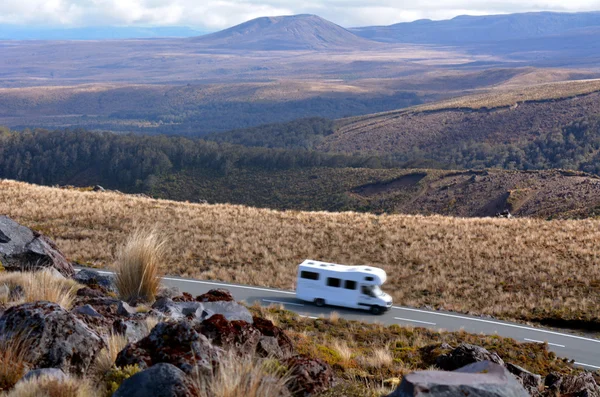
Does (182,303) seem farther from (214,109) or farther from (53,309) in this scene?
(214,109)

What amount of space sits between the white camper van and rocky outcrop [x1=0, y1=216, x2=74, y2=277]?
19.9ft

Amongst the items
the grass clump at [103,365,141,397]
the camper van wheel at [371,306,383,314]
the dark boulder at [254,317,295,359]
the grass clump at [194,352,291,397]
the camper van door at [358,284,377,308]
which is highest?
the grass clump at [194,352,291,397]

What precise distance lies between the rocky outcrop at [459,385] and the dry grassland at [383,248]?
12843 millimetres

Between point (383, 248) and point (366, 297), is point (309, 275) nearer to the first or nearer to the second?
point (366, 297)

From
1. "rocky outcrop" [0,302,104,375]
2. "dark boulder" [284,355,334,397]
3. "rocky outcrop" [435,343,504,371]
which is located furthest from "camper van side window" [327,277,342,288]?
"rocky outcrop" [0,302,104,375]

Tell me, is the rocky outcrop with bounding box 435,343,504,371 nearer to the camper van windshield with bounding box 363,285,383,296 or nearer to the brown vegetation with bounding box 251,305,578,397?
the brown vegetation with bounding box 251,305,578,397

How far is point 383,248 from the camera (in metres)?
25.2

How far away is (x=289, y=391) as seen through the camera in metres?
5.97

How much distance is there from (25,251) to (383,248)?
14.2 m

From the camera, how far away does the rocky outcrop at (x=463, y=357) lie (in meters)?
9.04

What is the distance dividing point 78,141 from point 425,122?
5192 centimetres

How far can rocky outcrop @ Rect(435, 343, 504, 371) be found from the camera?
9.04m

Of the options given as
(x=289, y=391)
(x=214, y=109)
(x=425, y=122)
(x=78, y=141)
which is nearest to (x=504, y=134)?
(x=425, y=122)

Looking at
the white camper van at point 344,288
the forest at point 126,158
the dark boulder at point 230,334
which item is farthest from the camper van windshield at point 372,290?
the forest at point 126,158
